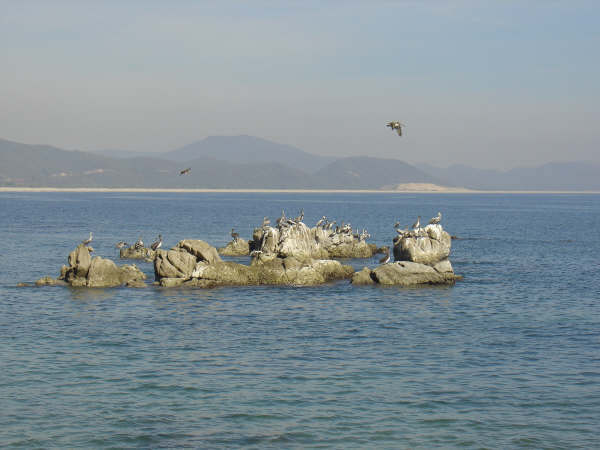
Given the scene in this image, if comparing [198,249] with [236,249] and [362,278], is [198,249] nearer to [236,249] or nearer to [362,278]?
[362,278]

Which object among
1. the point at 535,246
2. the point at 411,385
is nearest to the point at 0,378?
the point at 411,385

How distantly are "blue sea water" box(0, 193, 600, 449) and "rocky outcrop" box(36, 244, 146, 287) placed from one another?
145 centimetres

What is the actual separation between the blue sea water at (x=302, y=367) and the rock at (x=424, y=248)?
9524 mm

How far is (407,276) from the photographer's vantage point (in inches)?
1812

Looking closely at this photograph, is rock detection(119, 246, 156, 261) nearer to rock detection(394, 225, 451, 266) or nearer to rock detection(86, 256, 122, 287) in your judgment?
rock detection(86, 256, 122, 287)

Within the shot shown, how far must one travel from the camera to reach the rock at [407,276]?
45.7 metres

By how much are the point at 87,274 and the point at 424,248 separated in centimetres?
2542

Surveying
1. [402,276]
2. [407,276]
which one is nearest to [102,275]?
[402,276]

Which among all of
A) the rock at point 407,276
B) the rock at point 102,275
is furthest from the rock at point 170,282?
the rock at point 407,276

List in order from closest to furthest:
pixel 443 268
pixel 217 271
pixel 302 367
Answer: pixel 302 367, pixel 217 271, pixel 443 268

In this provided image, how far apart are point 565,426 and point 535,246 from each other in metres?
60.0

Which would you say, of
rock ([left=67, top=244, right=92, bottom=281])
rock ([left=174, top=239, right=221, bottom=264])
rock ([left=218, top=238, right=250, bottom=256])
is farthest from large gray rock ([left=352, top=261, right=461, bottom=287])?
rock ([left=218, top=238, right=250, bottom=256])

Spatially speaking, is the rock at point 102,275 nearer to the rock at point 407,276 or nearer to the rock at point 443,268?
the rock at point 407,276

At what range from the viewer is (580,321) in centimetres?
3491
